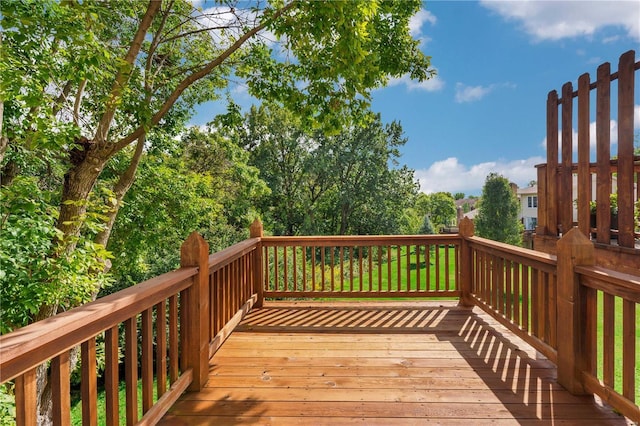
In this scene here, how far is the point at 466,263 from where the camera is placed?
3984mm

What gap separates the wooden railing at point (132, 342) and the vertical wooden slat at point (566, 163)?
465 centimetres

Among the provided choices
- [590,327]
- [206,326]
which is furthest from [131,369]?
[590,327]

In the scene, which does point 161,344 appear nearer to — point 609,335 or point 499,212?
point 609,335

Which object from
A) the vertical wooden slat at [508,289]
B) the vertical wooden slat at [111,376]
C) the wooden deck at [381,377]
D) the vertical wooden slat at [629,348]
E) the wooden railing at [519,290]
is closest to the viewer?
the vertical wooden slat at [111,376]

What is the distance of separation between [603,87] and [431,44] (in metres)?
3.53

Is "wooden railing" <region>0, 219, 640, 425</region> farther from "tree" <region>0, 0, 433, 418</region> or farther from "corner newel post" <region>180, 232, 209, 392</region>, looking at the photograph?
"tree" <region>0, 0, 433, 418</region>

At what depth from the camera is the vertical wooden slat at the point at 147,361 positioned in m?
1.77

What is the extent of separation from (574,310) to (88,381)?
2.70m

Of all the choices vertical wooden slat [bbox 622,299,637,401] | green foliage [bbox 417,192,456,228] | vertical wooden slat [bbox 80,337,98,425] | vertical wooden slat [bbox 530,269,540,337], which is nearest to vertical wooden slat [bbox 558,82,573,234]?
vertical wooden slat [bbox 530,269,540,337]

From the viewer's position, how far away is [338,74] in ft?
13.1

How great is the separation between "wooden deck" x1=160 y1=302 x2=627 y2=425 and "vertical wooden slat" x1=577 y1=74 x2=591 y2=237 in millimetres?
2099

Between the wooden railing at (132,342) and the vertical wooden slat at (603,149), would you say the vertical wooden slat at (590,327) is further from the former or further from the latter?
the vertical wooden slat at (603,149)

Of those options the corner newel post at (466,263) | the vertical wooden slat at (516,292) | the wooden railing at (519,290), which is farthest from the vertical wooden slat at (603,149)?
the vertical wooden slat at (516,292)

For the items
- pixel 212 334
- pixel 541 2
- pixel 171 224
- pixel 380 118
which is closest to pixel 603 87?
pixel 541 2
